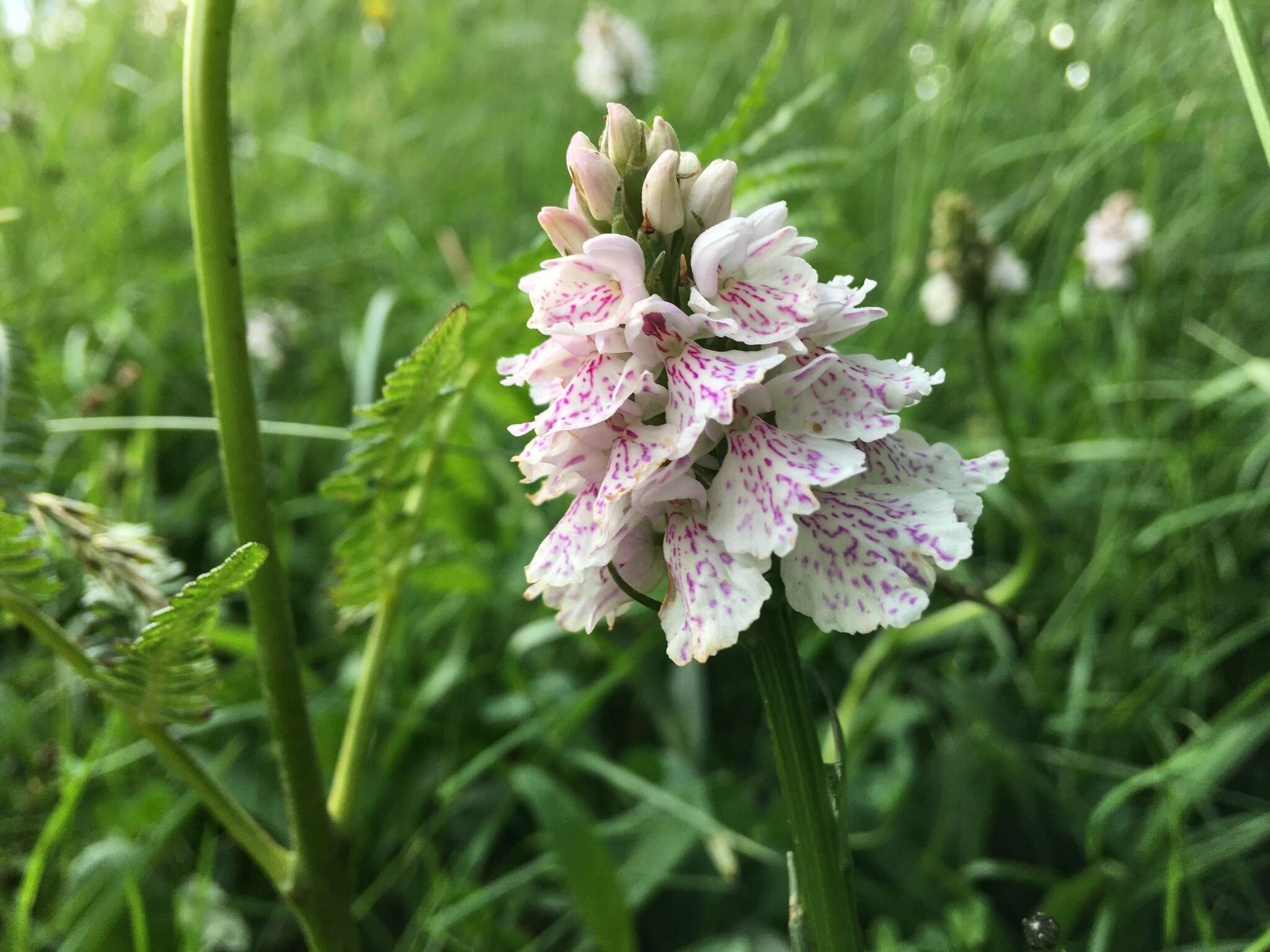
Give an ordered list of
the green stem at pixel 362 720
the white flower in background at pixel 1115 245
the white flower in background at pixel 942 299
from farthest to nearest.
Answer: the white flower in background at pixel 1115 245 → the white flower in background at pixel 942 299 → the green stem at pixel 362 720

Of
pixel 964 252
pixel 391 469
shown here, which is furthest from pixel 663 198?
pixel 964 252

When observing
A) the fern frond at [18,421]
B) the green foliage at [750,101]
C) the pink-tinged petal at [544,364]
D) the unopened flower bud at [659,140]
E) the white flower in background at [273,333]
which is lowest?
the pink-tinged petal at [544,364]

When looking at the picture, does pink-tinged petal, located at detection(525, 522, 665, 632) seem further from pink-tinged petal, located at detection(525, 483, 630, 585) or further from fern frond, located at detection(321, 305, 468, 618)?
fern frond, located at detection(321, 305, 468, 618)

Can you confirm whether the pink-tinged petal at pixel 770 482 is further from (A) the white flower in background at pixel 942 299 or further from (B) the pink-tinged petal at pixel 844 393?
(A) the white flower in background at pixel 942 299

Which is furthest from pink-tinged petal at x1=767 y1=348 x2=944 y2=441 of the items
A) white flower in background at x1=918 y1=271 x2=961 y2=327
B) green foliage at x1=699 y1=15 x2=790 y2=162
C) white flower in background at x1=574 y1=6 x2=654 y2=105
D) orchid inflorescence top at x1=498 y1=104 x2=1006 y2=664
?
white flower in background at x1=574 y1=6 x2=654 y2=105

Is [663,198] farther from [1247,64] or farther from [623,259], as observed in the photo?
[1247,64]

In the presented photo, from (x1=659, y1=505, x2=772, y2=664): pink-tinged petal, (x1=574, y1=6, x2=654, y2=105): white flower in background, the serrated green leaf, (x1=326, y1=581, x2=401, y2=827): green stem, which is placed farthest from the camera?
(x1=574, y1=6, x2=654, y2=105): white flower in background

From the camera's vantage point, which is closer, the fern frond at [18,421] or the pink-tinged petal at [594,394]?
the pink-tinged petal at [594,394]

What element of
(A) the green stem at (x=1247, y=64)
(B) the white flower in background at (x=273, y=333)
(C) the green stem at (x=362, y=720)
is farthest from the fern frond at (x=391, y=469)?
(B) the white flower in background at (x=273, y=333)
